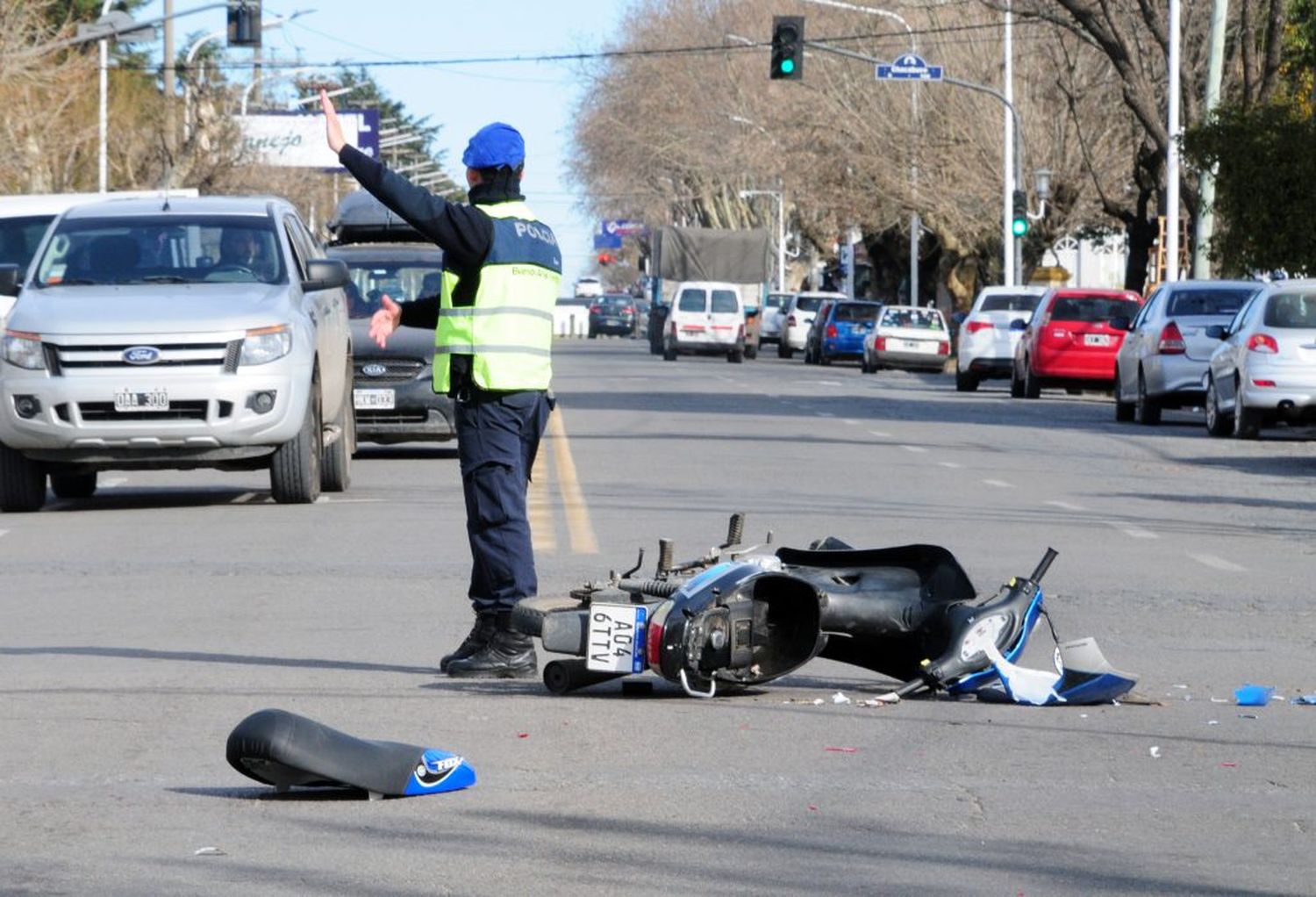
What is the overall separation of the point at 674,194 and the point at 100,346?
279 feet

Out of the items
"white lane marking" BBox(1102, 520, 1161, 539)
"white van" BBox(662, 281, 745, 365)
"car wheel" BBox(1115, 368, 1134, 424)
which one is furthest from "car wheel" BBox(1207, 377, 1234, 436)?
"white van" BBox(662, 281, 745, 365)

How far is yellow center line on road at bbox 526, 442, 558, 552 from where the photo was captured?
47.8 ft

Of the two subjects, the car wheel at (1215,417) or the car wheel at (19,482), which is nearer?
the car wheel at (19,482)

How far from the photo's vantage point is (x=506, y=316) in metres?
9.56

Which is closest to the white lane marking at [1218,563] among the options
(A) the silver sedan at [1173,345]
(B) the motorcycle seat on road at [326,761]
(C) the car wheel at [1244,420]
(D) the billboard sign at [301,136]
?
(B) the motorcycle seat on road at [326,761]

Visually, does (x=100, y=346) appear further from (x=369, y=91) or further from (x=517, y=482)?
(x=369, y=91)

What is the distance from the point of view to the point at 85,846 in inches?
256


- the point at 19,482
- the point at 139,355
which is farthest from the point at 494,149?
the point at 19,482

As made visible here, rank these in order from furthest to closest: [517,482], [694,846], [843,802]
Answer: [517,482] < [843,802] < [694,846]

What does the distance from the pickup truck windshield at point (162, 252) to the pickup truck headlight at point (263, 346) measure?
736mm

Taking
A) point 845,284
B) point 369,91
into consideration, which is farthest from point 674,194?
point 369,91

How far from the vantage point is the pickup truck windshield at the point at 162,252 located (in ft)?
56.6

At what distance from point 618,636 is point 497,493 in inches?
37.7

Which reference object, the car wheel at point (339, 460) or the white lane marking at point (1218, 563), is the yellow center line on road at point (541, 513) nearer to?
the car wheel at point (339, 460)
